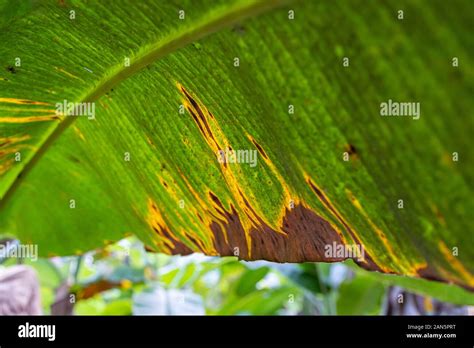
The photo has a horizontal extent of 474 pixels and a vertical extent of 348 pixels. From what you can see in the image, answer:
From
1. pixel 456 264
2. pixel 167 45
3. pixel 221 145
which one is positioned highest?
pixel 167 45

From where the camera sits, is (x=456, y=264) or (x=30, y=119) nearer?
(x=456, y=264)

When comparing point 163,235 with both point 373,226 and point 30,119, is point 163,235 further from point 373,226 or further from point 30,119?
point 373,226

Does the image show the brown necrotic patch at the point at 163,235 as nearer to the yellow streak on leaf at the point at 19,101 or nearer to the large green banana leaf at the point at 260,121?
the large green banana leaf at the point at 260,121

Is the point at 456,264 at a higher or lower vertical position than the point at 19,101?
lower

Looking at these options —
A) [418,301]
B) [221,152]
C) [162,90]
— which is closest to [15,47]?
[162,90]

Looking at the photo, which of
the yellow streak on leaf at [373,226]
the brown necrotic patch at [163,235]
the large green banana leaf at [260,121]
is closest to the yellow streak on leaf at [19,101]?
the large green banana leaf at [260,121]

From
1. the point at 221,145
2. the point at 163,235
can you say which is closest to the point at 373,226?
the point at 221,145

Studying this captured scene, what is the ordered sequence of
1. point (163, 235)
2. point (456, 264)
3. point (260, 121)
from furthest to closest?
point (163, 235) → point (260, 121) → point (456, 264)

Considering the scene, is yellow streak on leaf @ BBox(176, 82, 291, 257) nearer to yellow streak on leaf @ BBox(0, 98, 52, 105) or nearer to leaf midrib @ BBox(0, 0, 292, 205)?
leaf midrib @ BBox(0, 0, 292, 205)
